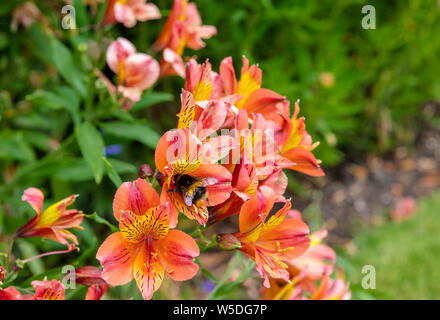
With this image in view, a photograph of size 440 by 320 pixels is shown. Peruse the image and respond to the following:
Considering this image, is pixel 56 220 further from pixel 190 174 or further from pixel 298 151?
pixel 298 151

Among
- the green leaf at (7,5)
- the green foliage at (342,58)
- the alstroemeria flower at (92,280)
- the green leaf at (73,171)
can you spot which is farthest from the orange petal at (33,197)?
the green foliage at (342,58)

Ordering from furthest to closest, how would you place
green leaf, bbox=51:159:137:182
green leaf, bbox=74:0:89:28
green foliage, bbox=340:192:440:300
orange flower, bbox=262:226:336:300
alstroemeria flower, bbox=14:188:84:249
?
green foliage, bbox=340:192:440:300 → green leaf, bbox=51:159:137:182 → green leaf, bbox=74:0:89:28 → orange flower, bbox=262:226:336:300 → alstroemeria flower, bbox=14:188:84:249

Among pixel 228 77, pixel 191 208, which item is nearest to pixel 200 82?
pixel 228 77

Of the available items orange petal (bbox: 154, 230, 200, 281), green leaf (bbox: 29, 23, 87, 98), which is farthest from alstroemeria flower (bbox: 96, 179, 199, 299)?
green leaf (bbox: 29, 23, 87, 98)

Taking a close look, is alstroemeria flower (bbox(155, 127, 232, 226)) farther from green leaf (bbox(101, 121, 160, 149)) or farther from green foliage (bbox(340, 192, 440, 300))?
green foliage (bbox(340, 192, 440, 300))

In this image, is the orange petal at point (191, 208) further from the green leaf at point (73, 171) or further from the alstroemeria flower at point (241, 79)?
the green leaf at point (73, 171)

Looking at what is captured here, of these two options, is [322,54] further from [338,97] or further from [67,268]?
[67,268]
